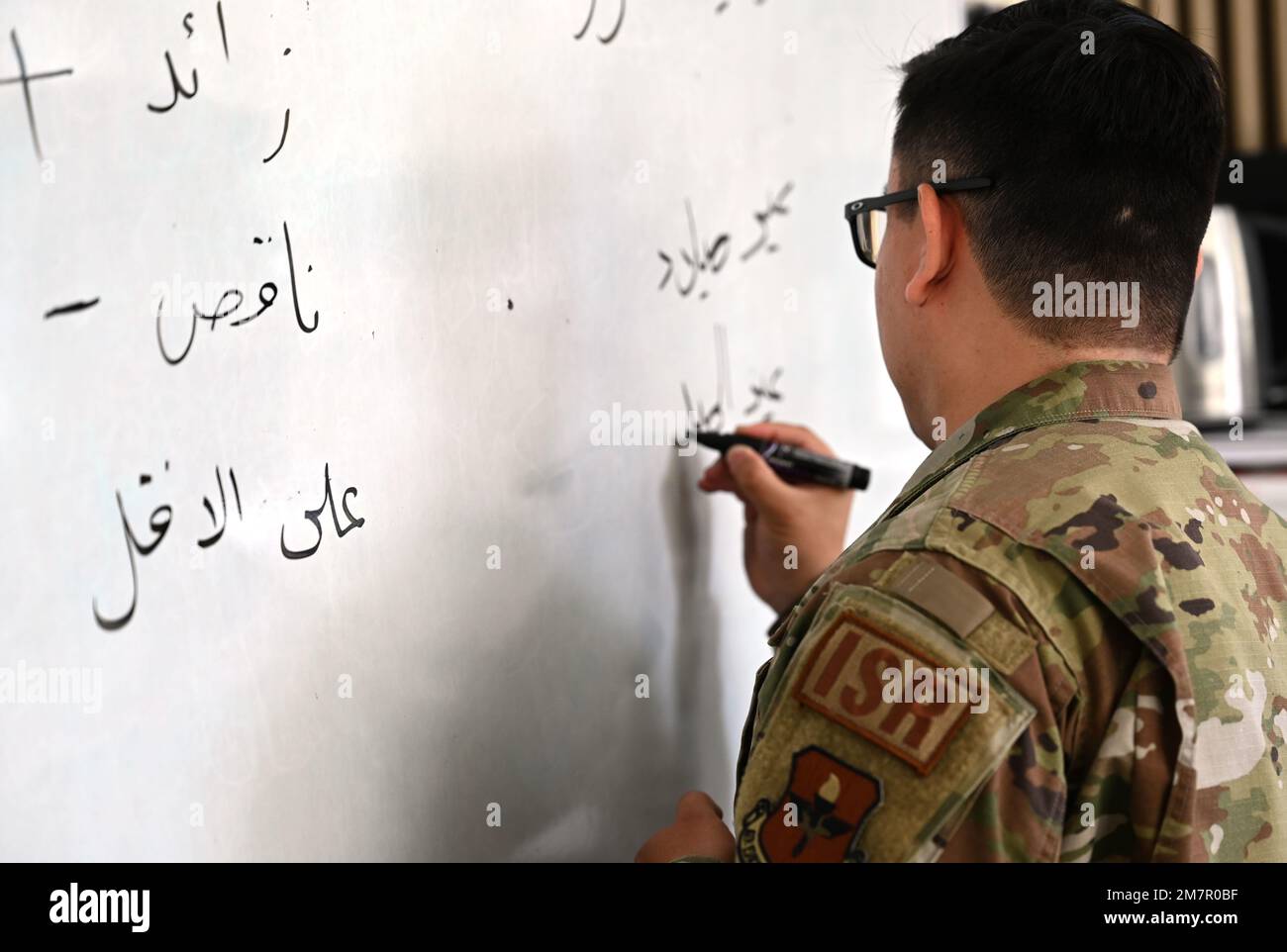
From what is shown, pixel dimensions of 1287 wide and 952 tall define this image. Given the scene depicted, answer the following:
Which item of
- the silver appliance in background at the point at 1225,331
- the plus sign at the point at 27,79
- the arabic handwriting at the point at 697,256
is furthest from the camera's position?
the silver appliance in background at the point at 1225,331

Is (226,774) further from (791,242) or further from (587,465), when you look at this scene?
(791,242)

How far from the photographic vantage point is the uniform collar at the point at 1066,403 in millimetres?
619

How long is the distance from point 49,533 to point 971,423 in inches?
18.1

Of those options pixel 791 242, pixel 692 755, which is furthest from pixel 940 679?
pixel 791 242

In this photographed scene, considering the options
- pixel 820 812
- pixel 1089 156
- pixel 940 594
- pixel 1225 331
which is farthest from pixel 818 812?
pixel 1225 331

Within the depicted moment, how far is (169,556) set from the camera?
0.50m

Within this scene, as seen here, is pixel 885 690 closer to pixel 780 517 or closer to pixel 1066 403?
pixel 1066 403

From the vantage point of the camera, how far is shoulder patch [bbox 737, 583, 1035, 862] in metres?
0.49

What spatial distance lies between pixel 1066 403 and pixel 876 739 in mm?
228

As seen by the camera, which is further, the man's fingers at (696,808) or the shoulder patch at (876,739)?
the man's fingers at (696,808)

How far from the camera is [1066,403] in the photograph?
0.62m

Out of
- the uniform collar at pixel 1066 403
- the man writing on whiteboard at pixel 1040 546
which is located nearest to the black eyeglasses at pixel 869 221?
the man writing on whiteboard at pixel 1040 546

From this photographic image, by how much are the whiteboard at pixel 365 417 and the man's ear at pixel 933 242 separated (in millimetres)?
224

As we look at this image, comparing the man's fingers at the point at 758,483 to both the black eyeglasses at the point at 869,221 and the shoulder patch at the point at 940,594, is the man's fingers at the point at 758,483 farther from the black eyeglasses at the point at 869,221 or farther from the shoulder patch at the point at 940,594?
the shoulder patch at the point at 940,594
